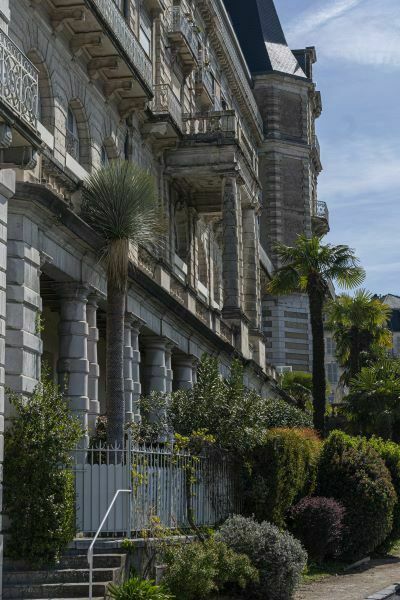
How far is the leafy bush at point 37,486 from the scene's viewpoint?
57.9ft

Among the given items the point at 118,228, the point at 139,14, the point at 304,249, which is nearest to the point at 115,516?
the point at 118,228

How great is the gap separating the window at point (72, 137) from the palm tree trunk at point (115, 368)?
21.4 feet

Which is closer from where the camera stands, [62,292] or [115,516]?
[115,516]

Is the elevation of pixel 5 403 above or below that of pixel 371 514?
above

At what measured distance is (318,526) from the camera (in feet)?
82.8

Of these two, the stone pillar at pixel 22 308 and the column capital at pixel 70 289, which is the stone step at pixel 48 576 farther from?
the column capital at pixel 70 289

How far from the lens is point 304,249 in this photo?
40281mm

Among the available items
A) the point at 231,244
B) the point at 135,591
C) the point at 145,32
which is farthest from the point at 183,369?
the point at 135,591

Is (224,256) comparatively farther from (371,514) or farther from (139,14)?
(371,514)

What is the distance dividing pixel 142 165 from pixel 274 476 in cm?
1336

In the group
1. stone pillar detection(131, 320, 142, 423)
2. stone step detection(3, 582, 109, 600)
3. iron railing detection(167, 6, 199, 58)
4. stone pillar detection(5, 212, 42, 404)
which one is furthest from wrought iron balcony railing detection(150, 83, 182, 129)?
stone step detection(3, 582, 109, 600)

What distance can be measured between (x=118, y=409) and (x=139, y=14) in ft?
57.1

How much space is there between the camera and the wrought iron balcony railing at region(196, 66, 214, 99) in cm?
4388

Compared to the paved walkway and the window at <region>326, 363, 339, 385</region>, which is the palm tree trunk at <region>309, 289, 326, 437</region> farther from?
the window at <region>326, 363, 339, 385</region>
